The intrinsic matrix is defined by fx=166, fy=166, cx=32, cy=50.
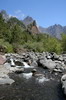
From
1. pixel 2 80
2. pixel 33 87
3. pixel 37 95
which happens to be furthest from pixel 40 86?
pixel 2 80

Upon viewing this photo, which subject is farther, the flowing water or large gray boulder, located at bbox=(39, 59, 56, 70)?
large gray boulder, located at bbox=(39, 59, 56, 70)

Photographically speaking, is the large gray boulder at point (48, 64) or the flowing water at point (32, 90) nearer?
the flowing water at point (32, 90)

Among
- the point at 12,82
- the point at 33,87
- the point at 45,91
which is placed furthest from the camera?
the point at 12,82

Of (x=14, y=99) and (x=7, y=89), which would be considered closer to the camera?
(x=14, y=99)

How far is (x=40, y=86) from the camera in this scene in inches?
738

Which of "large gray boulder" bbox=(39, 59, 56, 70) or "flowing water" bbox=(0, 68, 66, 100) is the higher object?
"large gray boulder" bbox=(39, 59, 56, 70)

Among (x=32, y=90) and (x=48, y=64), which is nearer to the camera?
(x=32, y=90)

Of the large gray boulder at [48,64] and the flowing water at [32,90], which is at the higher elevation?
the large gray boulder at [48,64]

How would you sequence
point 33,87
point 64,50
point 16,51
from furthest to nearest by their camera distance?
point 64,50 < point 16,51 < point 33,87

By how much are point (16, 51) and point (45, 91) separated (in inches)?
1534

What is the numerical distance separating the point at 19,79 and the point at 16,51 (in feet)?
112

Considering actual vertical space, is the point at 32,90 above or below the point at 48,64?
below

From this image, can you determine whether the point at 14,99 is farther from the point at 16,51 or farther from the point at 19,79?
the point at 16,51

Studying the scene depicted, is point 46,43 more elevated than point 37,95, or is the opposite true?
point 46,43
